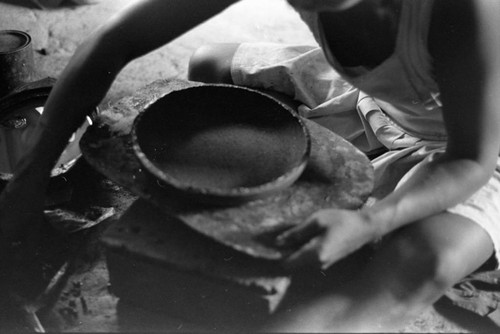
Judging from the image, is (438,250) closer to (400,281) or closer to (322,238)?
(400,281)

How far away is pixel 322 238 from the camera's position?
971mm

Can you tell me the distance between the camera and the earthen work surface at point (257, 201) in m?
1.01

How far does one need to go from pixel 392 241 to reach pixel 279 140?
1.11 feet

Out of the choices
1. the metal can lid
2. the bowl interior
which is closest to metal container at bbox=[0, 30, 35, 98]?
the metal can lid

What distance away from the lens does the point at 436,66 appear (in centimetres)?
117

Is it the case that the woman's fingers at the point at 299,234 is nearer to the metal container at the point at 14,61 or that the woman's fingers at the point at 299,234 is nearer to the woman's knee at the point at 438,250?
the woman's knee at the point at 438,250

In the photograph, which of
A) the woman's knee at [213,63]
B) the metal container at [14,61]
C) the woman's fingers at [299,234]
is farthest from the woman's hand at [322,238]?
the metal container at [14,61]

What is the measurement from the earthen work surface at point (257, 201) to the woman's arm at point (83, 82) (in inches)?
2.7

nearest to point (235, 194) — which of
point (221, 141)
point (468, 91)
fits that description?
point (221, 141)

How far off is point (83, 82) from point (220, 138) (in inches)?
13.5

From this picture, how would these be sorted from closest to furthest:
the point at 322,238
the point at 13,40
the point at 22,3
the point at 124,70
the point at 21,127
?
the point at 322,238 → the point at 21,127 → the point at 13,40 → the point at 124,70 → the point at 22,3

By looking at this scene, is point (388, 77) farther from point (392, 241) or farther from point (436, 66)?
point (392, 241)

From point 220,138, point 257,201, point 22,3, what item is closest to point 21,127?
point 220,138

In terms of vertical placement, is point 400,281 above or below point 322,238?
below
